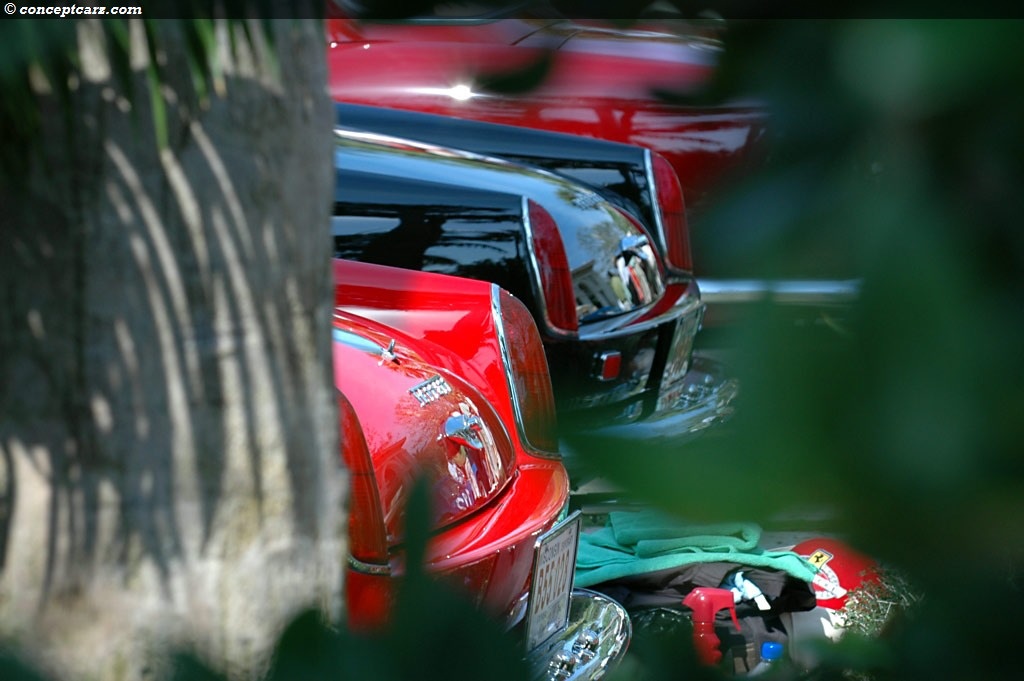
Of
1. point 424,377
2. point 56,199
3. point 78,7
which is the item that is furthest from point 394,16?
point 424,377

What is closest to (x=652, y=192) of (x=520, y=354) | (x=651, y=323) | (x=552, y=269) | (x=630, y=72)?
(x=651, y=323)

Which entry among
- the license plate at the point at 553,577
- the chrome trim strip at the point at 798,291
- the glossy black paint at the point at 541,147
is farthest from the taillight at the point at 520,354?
the chrome trim strip at the point at 798,291

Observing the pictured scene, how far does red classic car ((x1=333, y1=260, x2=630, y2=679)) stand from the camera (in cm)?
202

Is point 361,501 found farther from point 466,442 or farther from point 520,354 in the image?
point 520,354

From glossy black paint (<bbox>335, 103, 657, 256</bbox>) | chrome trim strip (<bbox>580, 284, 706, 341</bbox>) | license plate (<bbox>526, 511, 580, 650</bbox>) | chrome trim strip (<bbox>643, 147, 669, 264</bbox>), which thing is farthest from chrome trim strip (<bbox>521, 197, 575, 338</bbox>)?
license plate (<bbox>526, 511, 580, 650</bbox>)

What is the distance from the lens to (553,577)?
98.1 inches

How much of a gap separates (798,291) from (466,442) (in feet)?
6.52

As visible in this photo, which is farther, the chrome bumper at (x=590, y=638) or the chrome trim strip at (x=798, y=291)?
the chrome bumper at (x=590, y=638)

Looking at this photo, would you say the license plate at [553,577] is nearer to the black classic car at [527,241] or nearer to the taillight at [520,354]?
the taillight at [520,354]

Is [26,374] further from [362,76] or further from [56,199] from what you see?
[362,76]

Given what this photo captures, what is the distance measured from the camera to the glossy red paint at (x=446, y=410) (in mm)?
2107

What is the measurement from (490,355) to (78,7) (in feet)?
6.45

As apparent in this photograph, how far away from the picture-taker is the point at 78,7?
90cm

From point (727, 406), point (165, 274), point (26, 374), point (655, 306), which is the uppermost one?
point (727, 406)
